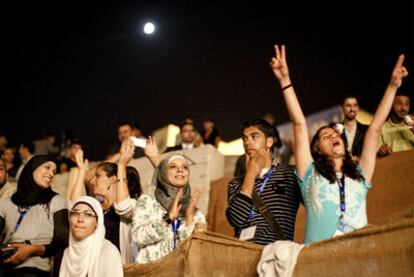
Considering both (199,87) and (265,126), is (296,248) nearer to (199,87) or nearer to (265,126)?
(265,126)

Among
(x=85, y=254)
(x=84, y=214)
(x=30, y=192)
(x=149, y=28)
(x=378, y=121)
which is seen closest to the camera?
(x=378, y=121)

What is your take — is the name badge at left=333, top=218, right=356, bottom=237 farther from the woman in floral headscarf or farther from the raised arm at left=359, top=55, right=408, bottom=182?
the woman in floral headscarf

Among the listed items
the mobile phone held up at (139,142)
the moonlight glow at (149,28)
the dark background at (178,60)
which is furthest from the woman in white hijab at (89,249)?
the moonlight glow at (149,28)

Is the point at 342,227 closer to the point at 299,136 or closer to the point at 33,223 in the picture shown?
the point at 299,136

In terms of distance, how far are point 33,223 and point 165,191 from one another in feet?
3.20

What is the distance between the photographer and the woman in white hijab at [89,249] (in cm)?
360

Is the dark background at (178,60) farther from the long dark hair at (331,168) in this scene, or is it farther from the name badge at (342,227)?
the name badge at (342,227)

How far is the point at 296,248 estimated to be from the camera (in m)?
2.74

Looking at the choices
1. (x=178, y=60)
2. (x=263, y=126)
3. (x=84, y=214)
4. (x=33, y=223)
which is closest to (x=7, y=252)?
(x=33, y=223)

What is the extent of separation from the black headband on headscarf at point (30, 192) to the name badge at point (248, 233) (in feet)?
5.68

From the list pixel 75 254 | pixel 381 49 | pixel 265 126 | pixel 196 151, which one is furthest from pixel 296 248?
pixel 381 49

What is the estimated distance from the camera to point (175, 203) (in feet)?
12.8

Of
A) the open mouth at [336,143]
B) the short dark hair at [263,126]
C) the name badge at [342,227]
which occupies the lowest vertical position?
the name badge at [342,227]

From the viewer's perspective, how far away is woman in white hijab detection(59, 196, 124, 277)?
11.8 feet
